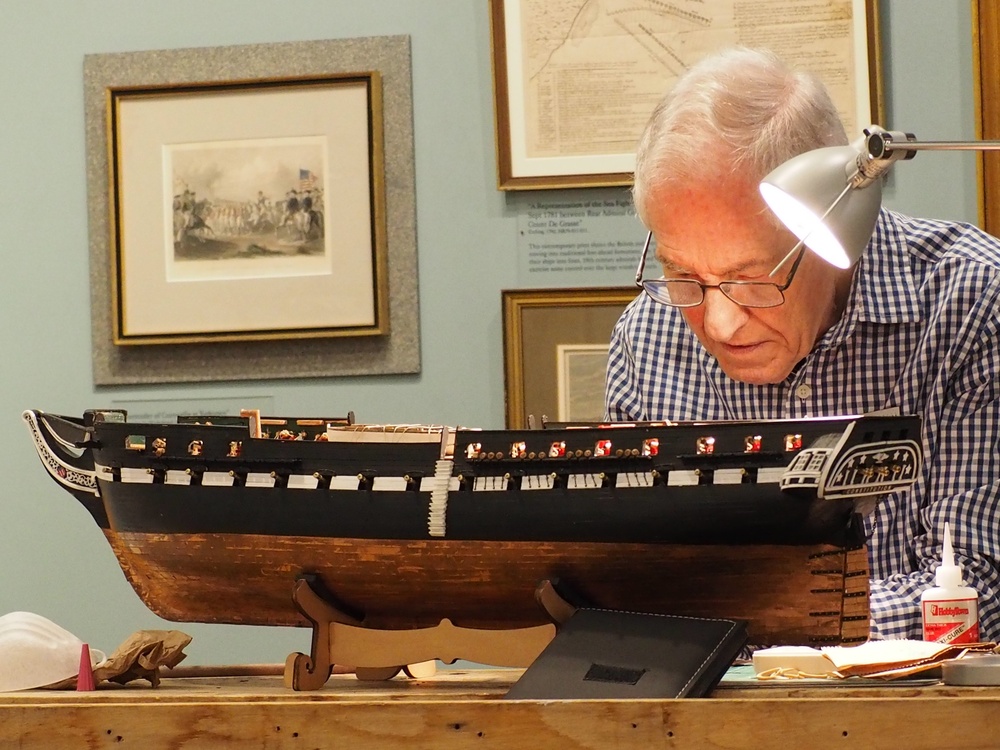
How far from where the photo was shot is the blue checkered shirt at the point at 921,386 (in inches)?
56.4

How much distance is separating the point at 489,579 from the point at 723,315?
0.53 m

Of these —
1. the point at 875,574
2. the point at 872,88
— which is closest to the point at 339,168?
the point at 872,88

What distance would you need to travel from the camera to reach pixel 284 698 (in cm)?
93

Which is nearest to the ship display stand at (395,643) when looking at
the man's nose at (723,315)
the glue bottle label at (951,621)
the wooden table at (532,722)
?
the wooden table at (532,722)

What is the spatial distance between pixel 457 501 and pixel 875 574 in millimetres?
693

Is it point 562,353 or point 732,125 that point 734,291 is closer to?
point 732,125

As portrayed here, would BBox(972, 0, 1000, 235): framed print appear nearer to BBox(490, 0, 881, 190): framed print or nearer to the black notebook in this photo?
BBox(490, 0, 881, 190): framed print

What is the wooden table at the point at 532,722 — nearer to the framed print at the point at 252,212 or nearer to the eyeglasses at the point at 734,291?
the eyeglasses at the point at 734,291

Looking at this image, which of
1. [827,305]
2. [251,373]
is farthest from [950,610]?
[251,373]

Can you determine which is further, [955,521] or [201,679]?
[955,521]

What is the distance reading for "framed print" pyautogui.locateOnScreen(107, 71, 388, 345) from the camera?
2555 millimetres

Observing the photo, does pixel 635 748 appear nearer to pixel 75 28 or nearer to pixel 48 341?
pixel 48 341

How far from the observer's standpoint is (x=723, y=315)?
1502 millimetres

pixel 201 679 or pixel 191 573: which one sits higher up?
pixel 191 573
